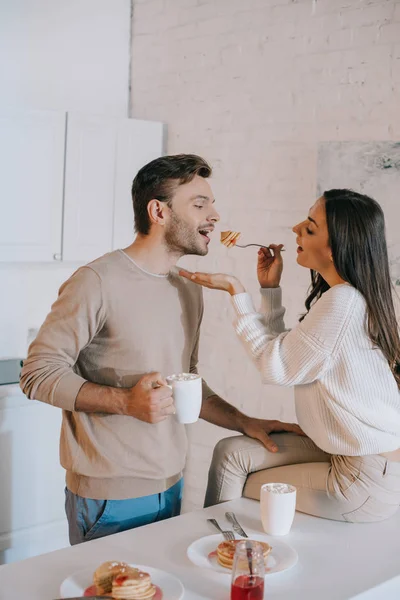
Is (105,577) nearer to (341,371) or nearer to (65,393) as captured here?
(65,393)

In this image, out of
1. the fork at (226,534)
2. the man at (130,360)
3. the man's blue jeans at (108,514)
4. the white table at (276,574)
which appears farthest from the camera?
the man's blue jeans at (108,514)

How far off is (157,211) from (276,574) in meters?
1.10

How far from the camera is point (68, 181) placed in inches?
159

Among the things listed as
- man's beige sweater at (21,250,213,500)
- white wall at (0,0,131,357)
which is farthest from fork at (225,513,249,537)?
white wall at (0,0,131,357)

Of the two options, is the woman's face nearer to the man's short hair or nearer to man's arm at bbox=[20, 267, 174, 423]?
the man's short hair

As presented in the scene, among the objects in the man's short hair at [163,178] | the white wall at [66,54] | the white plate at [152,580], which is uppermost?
the white wall at [66,54]

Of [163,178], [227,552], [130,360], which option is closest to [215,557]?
[227,552]

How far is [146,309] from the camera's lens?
7.69 feet

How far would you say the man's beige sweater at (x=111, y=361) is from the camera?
2.21m

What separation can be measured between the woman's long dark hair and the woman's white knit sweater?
0.14 feet

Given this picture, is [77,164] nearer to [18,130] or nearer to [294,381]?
[18,130]

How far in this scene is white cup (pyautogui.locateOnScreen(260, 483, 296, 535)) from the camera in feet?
6.49

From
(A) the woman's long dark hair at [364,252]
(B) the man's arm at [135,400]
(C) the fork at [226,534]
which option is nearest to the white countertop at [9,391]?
(B) the man's arm at [135,400]

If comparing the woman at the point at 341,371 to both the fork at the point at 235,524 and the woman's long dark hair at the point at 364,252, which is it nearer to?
the woman's long dark hair at the point at 364,252
